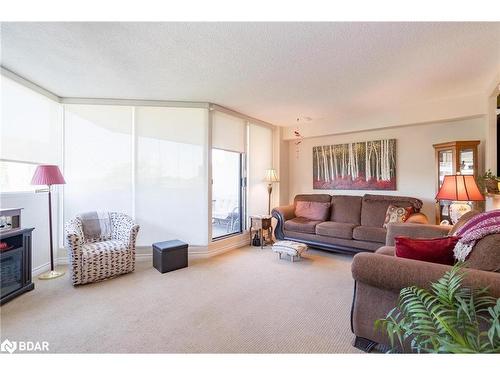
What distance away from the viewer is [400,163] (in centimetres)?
418

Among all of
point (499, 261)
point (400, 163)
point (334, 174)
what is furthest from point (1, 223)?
point (400, 163)

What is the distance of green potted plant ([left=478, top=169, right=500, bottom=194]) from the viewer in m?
2.70

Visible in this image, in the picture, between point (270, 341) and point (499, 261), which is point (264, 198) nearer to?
point (270, 341)

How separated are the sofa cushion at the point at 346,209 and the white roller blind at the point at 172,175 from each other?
7.79 ft

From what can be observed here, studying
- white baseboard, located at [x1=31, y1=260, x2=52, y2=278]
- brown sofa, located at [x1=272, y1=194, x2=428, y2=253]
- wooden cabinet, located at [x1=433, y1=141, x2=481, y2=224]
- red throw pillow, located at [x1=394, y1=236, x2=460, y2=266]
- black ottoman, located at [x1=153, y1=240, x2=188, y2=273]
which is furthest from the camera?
brown sofa, located at [x1=272, y1=194, x2=428, y2=253]

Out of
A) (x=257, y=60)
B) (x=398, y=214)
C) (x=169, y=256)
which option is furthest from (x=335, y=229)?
(x=257, y=60)

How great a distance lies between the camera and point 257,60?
242 centimetres

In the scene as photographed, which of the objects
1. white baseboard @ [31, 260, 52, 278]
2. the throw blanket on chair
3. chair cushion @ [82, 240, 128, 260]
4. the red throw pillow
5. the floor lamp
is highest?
the floor lamp

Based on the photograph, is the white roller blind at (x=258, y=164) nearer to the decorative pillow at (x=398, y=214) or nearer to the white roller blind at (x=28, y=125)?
the decorative pillow at (x=398, y=214)

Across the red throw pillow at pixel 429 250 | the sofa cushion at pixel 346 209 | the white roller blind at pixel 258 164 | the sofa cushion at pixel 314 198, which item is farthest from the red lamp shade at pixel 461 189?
the white roller blind at pixel 258 164

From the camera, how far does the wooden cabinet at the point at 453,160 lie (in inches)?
127

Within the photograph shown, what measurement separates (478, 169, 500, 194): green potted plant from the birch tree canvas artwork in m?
1.28

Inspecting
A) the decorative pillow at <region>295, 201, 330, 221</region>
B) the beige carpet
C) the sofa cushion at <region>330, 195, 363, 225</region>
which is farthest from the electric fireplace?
the sofa cushion at <region>330, 195, 363, 225</region>

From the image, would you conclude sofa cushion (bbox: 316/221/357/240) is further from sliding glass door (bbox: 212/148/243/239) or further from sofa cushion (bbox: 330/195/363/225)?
sliding glass door (bbox: 212/148/243/239)
